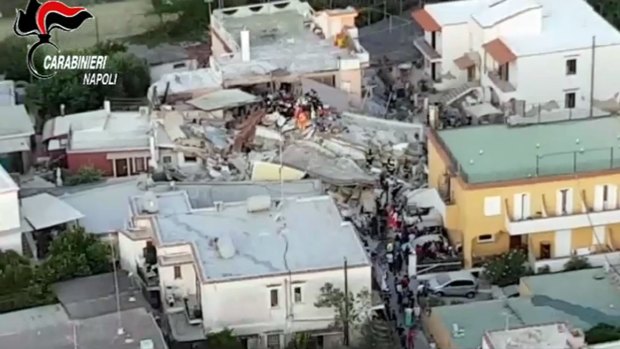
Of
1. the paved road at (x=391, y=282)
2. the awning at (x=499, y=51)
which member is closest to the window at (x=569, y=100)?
the awning at (x=499, y=51)

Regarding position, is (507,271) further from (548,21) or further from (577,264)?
(548,21)

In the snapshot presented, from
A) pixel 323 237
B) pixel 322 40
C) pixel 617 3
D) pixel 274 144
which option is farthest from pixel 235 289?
pixel 617 3

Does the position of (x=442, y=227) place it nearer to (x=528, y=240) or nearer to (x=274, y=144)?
(x=528, y=240)

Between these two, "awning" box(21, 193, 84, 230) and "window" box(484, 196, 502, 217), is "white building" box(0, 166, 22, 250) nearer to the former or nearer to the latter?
"awning" box(21, 193, 84, 230)

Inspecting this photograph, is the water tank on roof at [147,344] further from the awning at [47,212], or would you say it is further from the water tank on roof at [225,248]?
the awning at [47,212]

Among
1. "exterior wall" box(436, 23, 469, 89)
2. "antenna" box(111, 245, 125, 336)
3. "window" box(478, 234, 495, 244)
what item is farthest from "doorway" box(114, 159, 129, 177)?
"window" box(478, 234, 495, 244)

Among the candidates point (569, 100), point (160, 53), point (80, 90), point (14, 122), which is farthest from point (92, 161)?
point (160, 53)

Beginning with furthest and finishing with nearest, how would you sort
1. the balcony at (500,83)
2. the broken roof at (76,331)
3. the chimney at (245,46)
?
the chimney at (245,46) → the balcony at (500,83) → the broken roof at (76,331)
